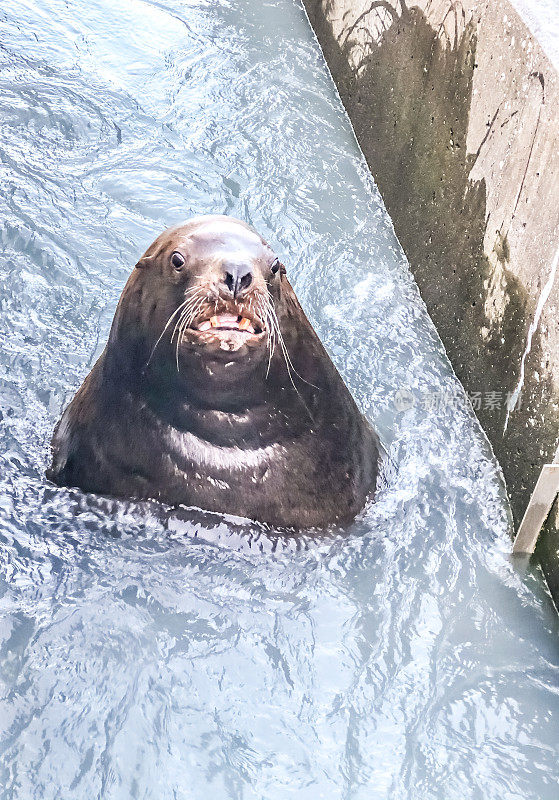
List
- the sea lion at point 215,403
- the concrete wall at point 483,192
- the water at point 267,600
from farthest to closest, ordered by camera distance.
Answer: the concrete wall at point 483,192
the sea lion at point 215,403
the water at point 267,600

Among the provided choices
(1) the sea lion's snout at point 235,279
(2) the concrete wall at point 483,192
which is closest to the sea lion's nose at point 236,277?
(1) the sea lion's snout at point 235,279

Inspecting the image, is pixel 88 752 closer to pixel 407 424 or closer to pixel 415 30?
pixel 407 424

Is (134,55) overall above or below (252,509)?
below

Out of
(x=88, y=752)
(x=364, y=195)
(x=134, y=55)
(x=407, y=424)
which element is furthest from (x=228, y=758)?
(x=134, y=55)

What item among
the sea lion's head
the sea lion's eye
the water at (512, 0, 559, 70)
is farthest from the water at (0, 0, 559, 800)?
the water at (512, 0, 559, 70)

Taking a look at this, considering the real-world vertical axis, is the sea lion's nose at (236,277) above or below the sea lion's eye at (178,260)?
above

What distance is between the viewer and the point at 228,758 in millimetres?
3578

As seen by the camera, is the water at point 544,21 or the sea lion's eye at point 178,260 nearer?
the sea lion's eye at point 178,260

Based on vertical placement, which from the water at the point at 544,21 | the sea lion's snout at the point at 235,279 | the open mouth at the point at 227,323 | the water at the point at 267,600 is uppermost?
the water at the point at 544,21

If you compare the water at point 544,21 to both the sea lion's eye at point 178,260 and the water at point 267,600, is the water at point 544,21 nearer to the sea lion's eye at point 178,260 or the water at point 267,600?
the water at point 267,600

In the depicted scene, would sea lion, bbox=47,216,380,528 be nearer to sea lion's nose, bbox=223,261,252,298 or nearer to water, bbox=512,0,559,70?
sea lion's nose, bbox=223,261,252,298

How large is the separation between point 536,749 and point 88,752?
62.6 inches

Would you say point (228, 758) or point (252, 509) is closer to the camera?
point (228, 758)

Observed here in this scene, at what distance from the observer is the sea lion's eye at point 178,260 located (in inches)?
151
